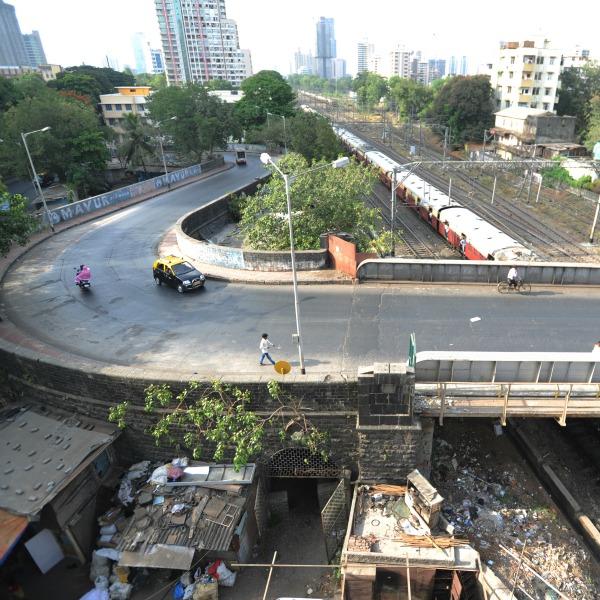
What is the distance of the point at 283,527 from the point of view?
551 inches

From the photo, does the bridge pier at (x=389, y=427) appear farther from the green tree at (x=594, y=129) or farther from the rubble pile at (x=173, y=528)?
the green tree at (x=594, y=129)

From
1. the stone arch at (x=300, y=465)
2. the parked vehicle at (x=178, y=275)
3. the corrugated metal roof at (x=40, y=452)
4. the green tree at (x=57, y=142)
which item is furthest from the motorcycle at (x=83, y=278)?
the green tree at (x=57, y=142)

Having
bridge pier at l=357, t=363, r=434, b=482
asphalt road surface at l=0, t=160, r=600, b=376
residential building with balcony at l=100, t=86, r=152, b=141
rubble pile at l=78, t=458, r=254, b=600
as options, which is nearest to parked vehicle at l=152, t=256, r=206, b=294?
asphalt road surface at l=0, t=160, r=600, b=376

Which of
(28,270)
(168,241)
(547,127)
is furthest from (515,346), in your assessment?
(547,127)

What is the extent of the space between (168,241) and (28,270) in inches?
320

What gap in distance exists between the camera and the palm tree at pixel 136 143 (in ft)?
171

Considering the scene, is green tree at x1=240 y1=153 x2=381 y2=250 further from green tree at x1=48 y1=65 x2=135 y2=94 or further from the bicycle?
green tree at x1=48 y1=65 x2=135 y2=94

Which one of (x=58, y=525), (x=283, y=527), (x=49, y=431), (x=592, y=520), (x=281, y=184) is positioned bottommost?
(x=283, y=527)

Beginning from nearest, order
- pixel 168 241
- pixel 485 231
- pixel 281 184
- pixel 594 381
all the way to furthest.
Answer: pixel 594 381
pixel 281 184
pixel 485 231
pixel 168 241

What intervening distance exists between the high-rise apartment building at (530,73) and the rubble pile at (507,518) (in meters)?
73.7

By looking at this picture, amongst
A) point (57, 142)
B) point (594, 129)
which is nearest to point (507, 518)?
point (57, 142)

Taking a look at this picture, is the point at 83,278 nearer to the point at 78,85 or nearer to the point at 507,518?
the point at 507,518

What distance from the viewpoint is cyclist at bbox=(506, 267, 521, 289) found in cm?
1877

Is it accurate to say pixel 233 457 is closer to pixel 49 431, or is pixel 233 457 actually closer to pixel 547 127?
pixel 49 431
